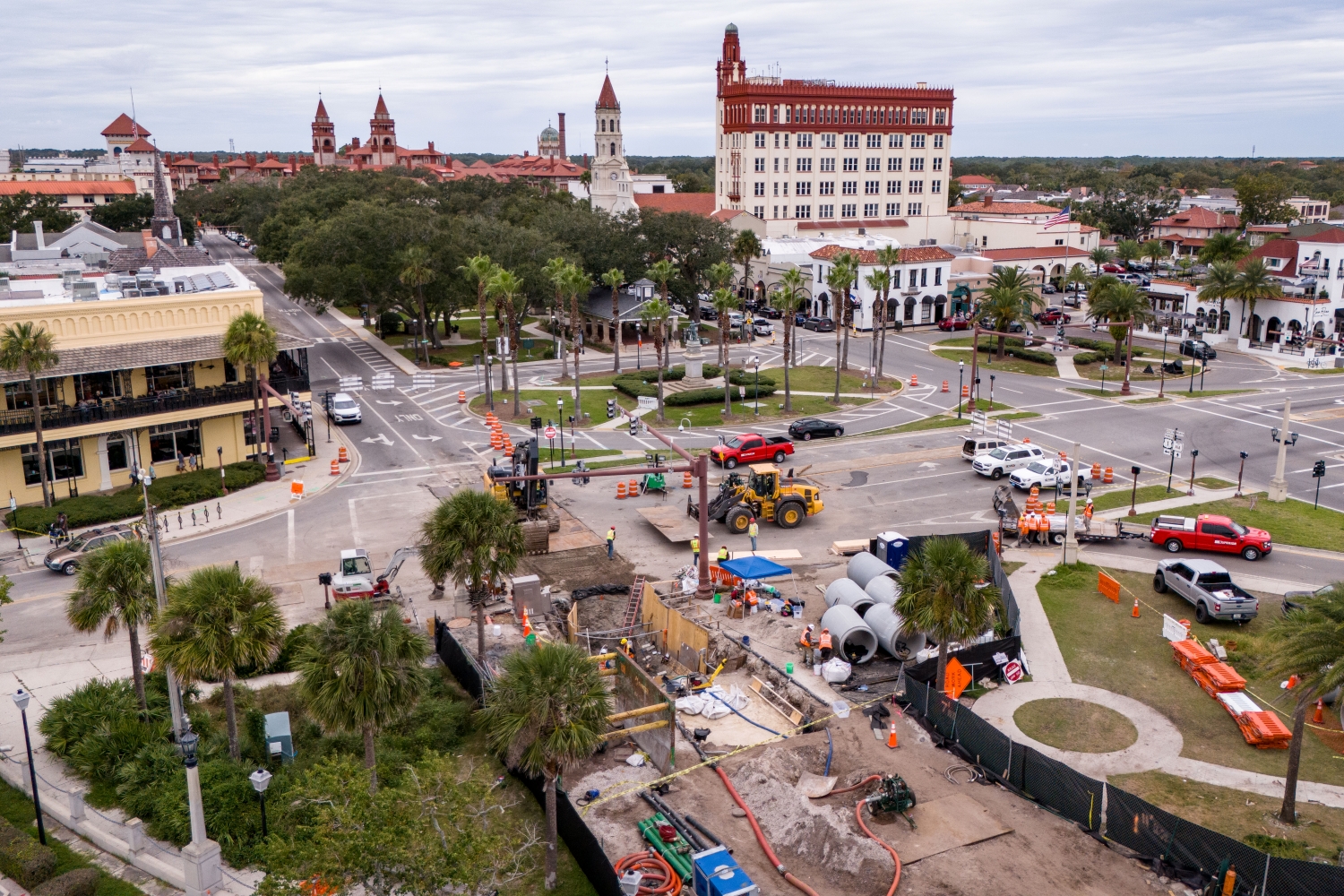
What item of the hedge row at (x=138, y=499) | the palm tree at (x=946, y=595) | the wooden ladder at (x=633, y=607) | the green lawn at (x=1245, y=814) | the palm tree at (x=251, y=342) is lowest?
the green lawn at (x=1245, y=814)

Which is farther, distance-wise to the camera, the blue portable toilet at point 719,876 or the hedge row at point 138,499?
the hedge row at point 138,499

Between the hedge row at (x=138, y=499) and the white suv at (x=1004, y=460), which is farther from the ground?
the white suv at (x=1004, y=460)

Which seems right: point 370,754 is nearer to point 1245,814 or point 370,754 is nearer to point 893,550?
point 1245,814

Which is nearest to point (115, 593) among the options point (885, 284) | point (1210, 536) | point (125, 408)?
point (125, 408)

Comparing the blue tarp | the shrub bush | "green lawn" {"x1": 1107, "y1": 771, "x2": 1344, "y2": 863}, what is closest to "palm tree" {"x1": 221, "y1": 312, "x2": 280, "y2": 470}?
the blue tarp

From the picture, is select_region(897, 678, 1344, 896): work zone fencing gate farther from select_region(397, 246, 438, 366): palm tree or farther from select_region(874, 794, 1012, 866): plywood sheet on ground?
select_region(397, 246, 438, 366): palm tree

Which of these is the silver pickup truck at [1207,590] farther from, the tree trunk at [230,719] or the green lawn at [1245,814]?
the tree trunk at [230,719]

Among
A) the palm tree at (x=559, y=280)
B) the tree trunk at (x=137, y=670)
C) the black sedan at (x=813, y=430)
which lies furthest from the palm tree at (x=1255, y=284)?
the tree trunk at (x=137, y=670)
